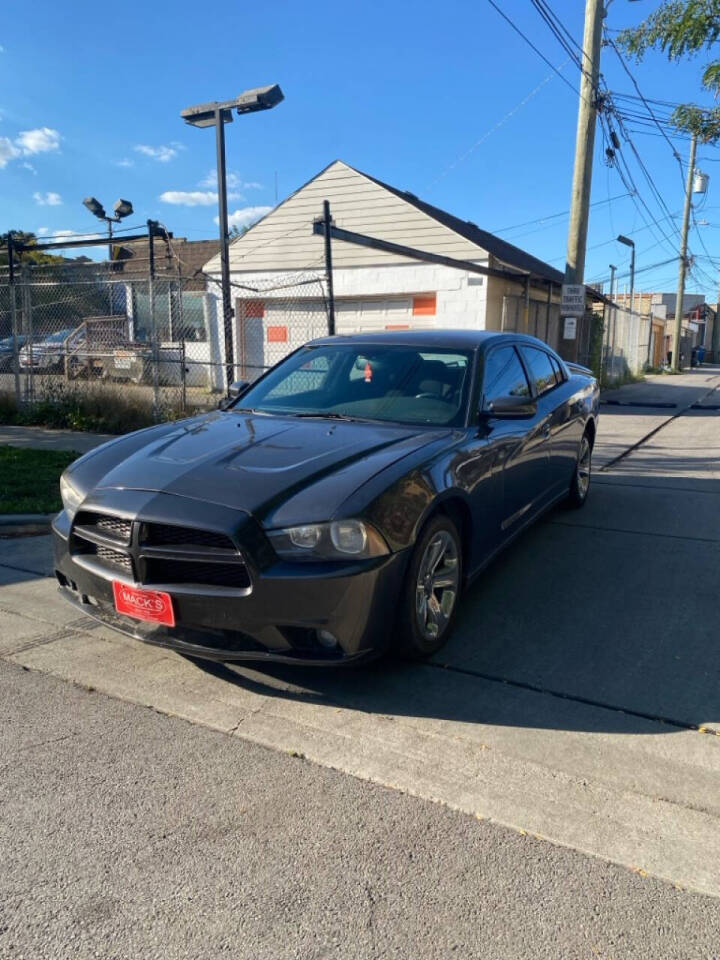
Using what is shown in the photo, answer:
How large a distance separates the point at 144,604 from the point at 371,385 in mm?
2080

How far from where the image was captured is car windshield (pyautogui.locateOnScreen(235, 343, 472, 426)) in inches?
171

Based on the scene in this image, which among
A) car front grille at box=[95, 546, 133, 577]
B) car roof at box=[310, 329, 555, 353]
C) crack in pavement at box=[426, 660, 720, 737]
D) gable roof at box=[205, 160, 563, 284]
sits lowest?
crack in pavement at box=[426, 660, 720, 737]

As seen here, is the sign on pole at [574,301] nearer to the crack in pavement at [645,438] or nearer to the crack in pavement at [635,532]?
the crack in pavement at [645,438]

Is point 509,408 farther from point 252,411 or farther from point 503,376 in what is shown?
point 252,411

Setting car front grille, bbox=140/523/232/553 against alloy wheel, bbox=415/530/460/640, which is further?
alloy wheel, bbox=415/530/460/640

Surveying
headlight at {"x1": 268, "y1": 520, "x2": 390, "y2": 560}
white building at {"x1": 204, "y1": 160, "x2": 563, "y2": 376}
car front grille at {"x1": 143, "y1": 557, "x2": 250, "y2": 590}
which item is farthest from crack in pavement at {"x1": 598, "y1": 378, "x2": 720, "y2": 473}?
car front grille at {"x1": 143, "y1": 557, "x2": 250, "y2": 590}

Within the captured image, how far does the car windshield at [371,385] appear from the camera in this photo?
4348 mm

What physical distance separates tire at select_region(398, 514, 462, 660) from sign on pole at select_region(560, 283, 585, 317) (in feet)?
37.4

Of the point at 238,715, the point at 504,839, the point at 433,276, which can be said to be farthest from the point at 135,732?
the point at 433,276

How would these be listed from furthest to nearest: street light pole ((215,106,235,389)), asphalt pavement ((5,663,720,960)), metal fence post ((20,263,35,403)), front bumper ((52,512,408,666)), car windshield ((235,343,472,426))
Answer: metal fence post ((20,263,35,403)) → street light pole ((215,106,235,389)) → car windshield ((235,343,472,426)) → front bumper ((52,512,408,666)) → asphalt pavement ((5,663,720,960))

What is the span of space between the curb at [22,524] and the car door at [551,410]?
3972 millimetres

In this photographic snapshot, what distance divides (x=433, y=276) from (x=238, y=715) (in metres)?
14.3

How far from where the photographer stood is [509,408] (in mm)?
4227

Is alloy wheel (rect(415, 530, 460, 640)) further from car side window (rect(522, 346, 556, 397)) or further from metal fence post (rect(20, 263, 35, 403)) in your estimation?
metal fence post (rect(20, 263, 35, 403))
